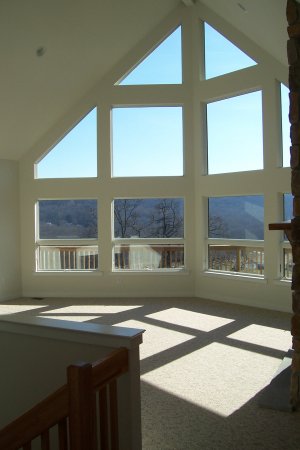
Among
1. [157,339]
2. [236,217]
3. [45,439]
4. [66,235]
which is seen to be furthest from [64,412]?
[66,235]

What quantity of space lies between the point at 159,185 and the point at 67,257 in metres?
2.08

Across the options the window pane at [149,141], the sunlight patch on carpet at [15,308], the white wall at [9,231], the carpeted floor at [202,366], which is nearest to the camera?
the carpeted floor at [202,366]

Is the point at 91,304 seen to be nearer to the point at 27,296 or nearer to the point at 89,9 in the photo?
the point at 27,296

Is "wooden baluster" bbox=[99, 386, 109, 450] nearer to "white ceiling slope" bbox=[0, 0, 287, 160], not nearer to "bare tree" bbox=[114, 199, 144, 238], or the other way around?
"white ceiling slope" bbox=[0, 0, 287, 160]

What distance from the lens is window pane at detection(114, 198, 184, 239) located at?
7695 millimetres

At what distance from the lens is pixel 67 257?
7887mm

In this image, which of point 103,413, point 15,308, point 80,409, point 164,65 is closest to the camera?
point 80,409

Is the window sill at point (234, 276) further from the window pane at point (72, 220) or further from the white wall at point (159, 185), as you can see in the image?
the window pane at point (72, 220)


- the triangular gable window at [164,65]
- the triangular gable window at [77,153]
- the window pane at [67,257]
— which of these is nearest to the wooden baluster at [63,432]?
the window pane at [67,257]

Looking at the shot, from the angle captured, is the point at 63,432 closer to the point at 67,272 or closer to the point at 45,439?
the point at 45,439

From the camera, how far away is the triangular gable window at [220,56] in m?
6.83

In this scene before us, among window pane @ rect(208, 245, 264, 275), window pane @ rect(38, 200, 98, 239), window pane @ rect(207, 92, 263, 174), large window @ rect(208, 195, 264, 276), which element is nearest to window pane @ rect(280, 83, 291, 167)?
window pane @ rect(207, 92, 263, 174)

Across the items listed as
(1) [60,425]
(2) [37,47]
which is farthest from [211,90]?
(1) [60,425]

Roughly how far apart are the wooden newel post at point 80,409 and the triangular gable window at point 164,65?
6.69 m
